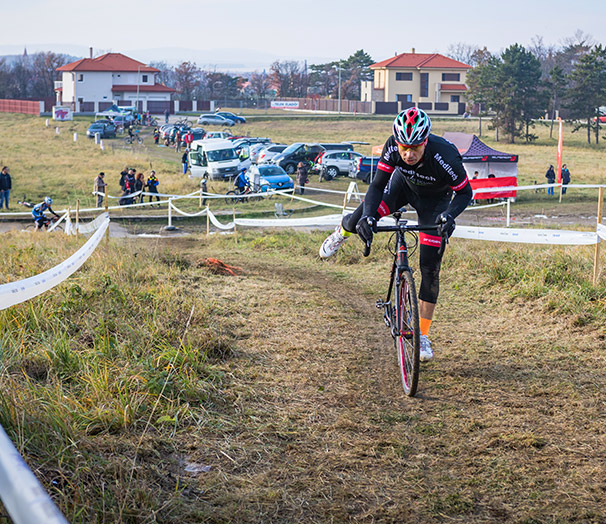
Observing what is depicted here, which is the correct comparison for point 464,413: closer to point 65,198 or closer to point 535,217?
point 535,217

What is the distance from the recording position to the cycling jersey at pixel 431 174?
5.33m

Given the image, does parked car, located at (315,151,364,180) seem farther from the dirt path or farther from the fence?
the fence

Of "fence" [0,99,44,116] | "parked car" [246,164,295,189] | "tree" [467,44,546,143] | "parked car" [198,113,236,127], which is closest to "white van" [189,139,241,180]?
"parked car" [246,164,295,189]

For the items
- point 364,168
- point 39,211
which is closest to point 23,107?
point 364,168

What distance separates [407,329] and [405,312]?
0.14 m

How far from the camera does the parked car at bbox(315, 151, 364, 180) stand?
36656 millimetres

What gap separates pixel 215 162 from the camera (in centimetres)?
3459

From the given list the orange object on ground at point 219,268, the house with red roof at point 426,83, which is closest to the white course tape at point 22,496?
the orange object on ground at point 219,268

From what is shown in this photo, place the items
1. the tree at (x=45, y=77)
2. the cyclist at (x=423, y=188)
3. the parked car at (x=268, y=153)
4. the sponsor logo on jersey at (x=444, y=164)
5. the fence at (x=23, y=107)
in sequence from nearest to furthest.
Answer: the cyclist at (x=423, y=188), the sponsor logo on jersey at (x=444, y=164), the parked car at (x=268, y=153), the fence at (x=23, y=107), the tree at (x=45, y=77)

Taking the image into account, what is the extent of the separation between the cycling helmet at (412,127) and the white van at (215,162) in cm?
2973

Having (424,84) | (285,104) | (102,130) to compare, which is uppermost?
(424,84)

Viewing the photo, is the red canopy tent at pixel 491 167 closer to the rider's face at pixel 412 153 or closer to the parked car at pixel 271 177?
the parked car at pixel 271 177

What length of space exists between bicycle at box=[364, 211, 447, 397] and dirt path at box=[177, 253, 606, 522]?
192 mm

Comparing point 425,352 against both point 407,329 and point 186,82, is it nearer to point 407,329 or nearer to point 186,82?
point 407,329
